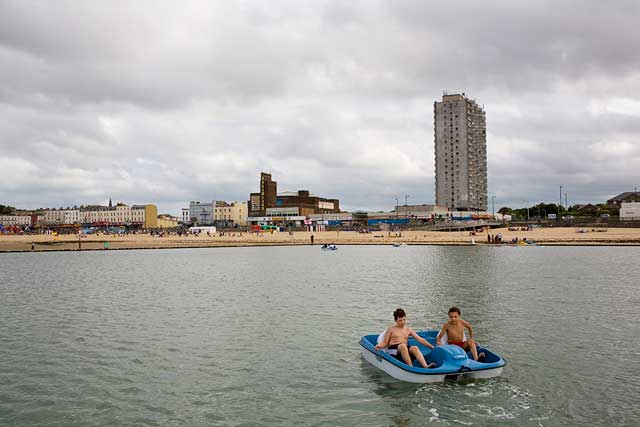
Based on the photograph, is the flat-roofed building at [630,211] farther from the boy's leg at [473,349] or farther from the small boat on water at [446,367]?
the small boat on water at [446,367]

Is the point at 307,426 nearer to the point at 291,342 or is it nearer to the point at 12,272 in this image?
the point at 291,342

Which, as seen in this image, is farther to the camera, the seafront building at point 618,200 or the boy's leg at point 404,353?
the seafront building at point 618,200

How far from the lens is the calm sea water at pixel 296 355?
11.5 metres

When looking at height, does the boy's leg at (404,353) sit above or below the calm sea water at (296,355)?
above

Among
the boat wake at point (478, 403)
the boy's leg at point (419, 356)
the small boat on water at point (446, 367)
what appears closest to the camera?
the boat wake at point (478, 403)

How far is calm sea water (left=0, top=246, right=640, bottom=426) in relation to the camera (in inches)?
453

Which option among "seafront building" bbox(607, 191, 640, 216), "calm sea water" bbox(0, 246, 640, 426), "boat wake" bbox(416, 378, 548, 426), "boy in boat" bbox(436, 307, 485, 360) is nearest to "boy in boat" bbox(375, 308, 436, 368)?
"boy in boat" bbox(436, 307, 485, 360)

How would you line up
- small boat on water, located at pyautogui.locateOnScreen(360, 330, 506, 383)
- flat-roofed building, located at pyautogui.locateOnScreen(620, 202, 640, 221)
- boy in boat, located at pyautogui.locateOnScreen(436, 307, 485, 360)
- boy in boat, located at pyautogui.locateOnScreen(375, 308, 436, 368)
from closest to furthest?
small boat on water, located at pyautogui.locateOnScreen(360, 330, 506, 383) → boy in boat, located at pyautogui.locateOnScreen(375, 308, 436, 368) → boy in boat, located at pyautogui.locateOnScreen(436, 307, 485, 360) → flat-roofed building, located at pyautogui.locateOnScreen(620, 202, 640, 221)

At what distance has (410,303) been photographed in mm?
26859

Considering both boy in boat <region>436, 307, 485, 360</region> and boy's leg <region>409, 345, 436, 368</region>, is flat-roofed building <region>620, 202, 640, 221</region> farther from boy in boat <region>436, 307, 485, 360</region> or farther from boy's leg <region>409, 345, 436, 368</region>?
boy's leg <region>409, 345, 436, 368</region>

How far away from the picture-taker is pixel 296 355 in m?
16.4

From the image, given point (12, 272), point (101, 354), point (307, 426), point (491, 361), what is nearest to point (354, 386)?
point (307, 426)

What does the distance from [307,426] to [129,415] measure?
13.8 ft

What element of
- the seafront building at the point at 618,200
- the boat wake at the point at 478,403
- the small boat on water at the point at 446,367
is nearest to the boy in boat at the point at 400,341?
the small boat on water at the point at 446,367
